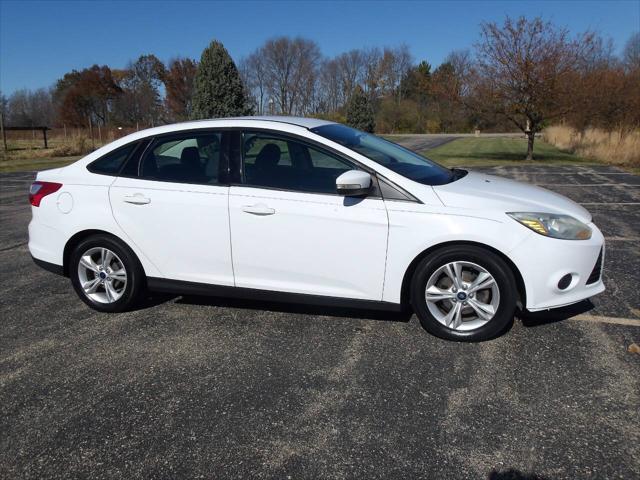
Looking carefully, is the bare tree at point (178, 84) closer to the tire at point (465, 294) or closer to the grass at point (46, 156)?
the grass at point (46, 156)

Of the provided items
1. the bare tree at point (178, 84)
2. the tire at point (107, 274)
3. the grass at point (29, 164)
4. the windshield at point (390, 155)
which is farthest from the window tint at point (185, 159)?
the bare tree at point (178, 84)

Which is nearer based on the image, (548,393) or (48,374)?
(548,393)

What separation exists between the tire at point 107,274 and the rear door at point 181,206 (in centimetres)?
19

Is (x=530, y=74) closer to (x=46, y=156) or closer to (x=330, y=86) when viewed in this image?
(x=46, y=156)

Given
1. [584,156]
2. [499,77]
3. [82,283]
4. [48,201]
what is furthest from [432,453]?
[584,156]

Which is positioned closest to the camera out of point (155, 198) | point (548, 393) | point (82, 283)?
point (548, 393)

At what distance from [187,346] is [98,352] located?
24.9 inches

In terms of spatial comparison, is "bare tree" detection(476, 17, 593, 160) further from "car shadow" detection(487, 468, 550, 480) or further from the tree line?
"car shadow" detection(487, 468, 550, 480)

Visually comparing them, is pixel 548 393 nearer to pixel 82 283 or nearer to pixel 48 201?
pixel 82 283

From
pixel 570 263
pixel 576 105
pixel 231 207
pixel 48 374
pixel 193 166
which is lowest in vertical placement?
pixel 48 374

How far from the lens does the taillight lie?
14.9 ft

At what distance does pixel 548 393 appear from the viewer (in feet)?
10.2

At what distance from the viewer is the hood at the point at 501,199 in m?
3.64

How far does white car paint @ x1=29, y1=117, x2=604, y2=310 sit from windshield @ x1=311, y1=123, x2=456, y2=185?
0.45 feet
